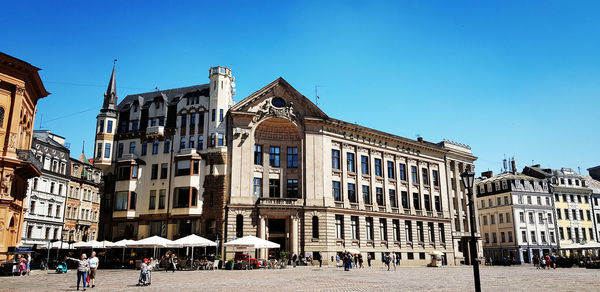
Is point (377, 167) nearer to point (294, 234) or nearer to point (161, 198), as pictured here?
point (294, 234)

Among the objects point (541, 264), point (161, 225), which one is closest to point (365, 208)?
point (541, 264)

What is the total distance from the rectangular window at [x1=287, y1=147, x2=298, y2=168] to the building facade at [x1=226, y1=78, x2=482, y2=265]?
0.40ft

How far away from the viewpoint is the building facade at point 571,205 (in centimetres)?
8250

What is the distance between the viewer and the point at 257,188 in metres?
50.5

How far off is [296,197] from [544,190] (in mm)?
56044

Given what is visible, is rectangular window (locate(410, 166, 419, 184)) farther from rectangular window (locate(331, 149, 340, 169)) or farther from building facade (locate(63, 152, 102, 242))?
building facade (locate(63, 152, 102, 242))

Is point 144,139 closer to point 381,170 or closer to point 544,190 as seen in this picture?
point 381,170

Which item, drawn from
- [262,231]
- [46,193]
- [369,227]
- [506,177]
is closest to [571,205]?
[506,177]

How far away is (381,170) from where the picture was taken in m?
60.3

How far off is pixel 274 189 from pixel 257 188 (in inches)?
86.9

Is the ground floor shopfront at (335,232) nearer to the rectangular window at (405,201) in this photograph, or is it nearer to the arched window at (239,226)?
the arched window at (239,226)

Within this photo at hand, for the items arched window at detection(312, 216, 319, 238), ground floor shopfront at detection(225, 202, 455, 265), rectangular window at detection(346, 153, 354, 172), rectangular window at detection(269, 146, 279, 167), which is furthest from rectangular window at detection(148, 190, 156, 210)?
rectangular window at detection(346, 153, 354, 172)

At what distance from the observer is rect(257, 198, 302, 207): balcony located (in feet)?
159

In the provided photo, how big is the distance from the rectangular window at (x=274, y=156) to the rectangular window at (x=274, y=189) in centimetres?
206
